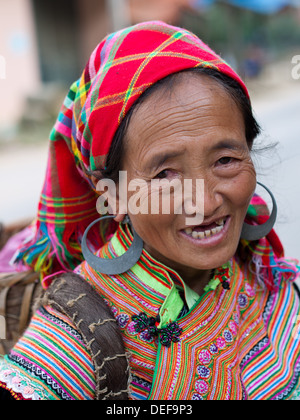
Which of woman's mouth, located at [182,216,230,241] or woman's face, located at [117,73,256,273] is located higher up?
woman's face, located at [117,73,256,273]

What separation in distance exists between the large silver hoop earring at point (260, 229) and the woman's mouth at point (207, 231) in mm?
282

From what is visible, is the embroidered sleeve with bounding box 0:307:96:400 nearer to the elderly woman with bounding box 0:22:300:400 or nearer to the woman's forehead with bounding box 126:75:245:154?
the elderly woman with bounding box 0:22:300:400

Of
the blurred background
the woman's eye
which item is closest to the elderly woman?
the woman's eye

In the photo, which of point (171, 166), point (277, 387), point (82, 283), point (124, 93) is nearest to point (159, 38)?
point (124, 93)

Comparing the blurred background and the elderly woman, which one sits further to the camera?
the blurred background

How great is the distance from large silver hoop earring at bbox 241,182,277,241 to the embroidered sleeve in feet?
2.14

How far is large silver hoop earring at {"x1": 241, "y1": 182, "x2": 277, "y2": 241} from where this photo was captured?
61.4 inches

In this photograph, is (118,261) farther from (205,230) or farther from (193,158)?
(193,158)

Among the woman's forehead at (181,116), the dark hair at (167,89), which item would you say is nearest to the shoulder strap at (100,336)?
the dark hair at (167,89)

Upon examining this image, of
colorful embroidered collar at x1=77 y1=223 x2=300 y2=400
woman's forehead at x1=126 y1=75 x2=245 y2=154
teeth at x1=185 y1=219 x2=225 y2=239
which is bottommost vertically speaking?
colorful embroidered collar at x1=77 y1=223 x2=300 y2=400

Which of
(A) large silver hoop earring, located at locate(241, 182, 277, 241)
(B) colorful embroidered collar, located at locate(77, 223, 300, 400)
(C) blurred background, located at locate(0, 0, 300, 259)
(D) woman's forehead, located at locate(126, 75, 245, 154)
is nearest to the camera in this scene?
(D) woman's forehead, located at locate(126, 75, 245, 154)
